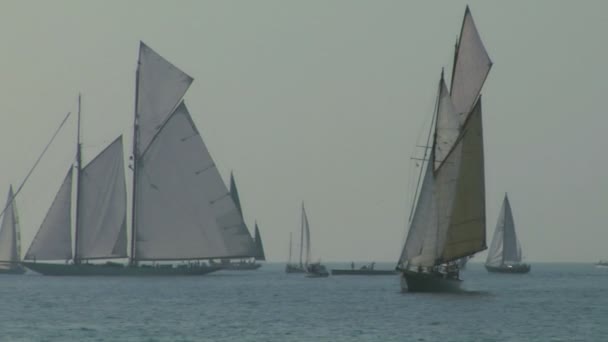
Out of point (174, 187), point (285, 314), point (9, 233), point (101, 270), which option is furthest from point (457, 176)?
point (9, 233)

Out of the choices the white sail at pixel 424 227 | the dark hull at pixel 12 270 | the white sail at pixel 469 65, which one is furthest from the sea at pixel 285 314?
the dark hull at pixel 12 270

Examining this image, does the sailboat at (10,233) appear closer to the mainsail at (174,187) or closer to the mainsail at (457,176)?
the mainsail at (174,187)

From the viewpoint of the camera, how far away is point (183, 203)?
13112 cm

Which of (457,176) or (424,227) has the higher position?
(457,176)

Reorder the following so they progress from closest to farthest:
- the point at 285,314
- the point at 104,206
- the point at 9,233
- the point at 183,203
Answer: the point at 285,314, the point at 183,203, the point at 104,206, the point at 9,233

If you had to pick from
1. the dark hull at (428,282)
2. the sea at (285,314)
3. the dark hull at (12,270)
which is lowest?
the sea at (285,314)

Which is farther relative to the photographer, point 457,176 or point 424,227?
point 424,227

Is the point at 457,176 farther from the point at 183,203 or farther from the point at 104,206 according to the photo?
the point at 104,206

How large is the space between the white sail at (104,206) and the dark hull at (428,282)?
35.8m

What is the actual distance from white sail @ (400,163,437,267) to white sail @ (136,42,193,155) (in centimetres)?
3662

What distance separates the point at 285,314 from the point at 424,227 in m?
15.5

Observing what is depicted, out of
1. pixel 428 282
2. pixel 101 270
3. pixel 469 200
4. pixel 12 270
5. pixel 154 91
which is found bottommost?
pixel 428 282

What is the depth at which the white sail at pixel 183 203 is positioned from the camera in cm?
13088

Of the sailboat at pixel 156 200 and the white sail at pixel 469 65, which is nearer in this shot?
the white sail at pixel 469 65
